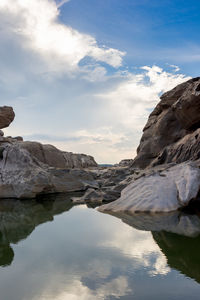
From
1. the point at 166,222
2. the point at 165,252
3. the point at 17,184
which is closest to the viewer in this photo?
the point at 165,252

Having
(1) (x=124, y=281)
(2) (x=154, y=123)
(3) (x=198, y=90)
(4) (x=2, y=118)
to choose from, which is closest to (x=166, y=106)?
(2) (x=154, y=123)

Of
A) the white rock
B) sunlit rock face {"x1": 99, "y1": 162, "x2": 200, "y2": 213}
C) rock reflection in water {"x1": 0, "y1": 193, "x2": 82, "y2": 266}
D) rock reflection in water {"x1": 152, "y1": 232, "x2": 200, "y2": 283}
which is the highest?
sunlit rock face {"x1": 99, "y1": 162, "x2": 200, "y2": 213}

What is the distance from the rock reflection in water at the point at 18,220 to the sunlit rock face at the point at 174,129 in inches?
165

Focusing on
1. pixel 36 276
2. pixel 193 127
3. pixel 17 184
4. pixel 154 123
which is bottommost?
pixel 36 276

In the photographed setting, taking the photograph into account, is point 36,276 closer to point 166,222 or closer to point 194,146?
point 166,222

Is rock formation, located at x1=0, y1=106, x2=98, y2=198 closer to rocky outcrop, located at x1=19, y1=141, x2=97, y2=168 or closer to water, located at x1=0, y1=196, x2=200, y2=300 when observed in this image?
rocky outcrop, located at x1=19, y1=141, x2=97, y2=168

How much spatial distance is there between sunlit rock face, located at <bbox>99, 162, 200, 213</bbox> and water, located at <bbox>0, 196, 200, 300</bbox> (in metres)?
0.67

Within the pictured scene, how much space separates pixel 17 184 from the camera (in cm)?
998

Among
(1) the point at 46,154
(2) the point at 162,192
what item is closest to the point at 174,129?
(2) the point at 162,192

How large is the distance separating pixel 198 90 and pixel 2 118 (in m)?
10.1

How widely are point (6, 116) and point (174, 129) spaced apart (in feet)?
28.7

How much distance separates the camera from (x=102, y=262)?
3309mm

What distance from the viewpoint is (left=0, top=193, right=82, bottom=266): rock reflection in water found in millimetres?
4164

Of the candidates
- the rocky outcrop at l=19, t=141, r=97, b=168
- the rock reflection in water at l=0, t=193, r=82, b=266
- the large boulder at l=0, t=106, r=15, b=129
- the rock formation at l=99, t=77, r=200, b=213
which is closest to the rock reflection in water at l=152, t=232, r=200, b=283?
the rock formation at l=99, t=77, r=200, b=213
